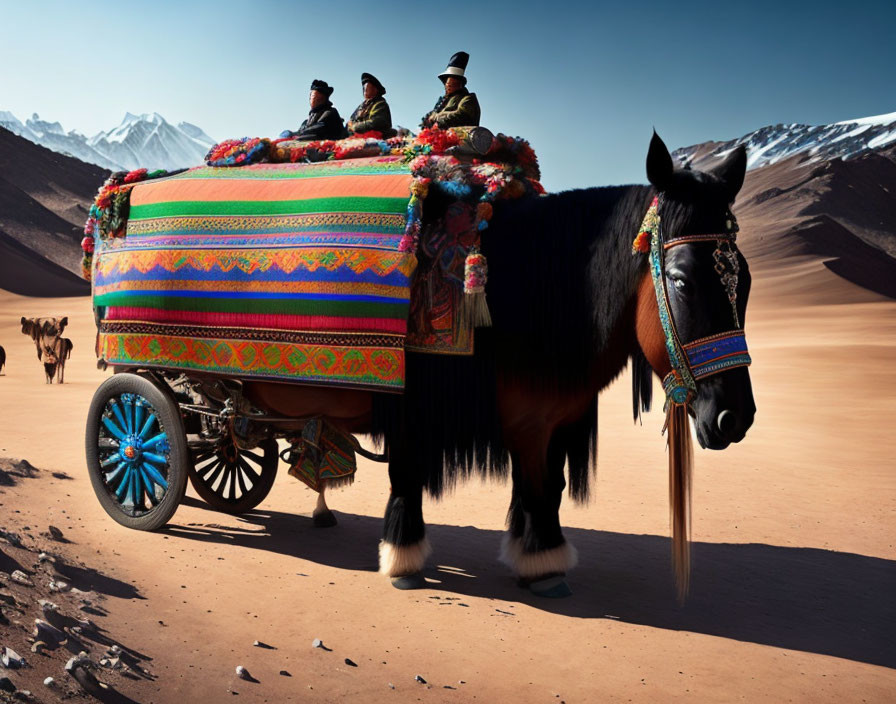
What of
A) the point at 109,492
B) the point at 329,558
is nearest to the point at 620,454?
the point at 329,558

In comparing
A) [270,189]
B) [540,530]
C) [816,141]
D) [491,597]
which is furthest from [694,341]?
[816,141]

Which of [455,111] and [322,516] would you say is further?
[322,516]

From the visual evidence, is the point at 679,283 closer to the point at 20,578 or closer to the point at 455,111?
the point at 455,111

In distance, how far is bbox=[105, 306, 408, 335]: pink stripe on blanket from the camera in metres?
4.63

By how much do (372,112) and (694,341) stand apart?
2992mm

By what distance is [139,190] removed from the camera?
5793mm

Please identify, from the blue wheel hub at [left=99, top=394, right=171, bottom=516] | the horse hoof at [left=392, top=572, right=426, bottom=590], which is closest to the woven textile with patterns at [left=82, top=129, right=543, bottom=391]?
the blue wheel hub at [left=99, top=394, right=171, bottom=516]

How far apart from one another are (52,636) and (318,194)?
2.71m

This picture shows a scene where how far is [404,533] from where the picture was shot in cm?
476

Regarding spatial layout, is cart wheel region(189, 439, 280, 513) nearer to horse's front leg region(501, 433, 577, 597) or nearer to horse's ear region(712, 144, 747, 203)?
horse's front leg region(501, 433, 577, 597)

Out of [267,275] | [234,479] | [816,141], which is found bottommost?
[234,479]

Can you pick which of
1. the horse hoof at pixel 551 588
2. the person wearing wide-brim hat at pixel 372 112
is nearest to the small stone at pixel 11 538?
the horse hoof at pixel 551 588

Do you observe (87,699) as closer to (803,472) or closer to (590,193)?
(590,193)

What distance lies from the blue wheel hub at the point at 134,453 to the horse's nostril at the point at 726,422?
345cm
